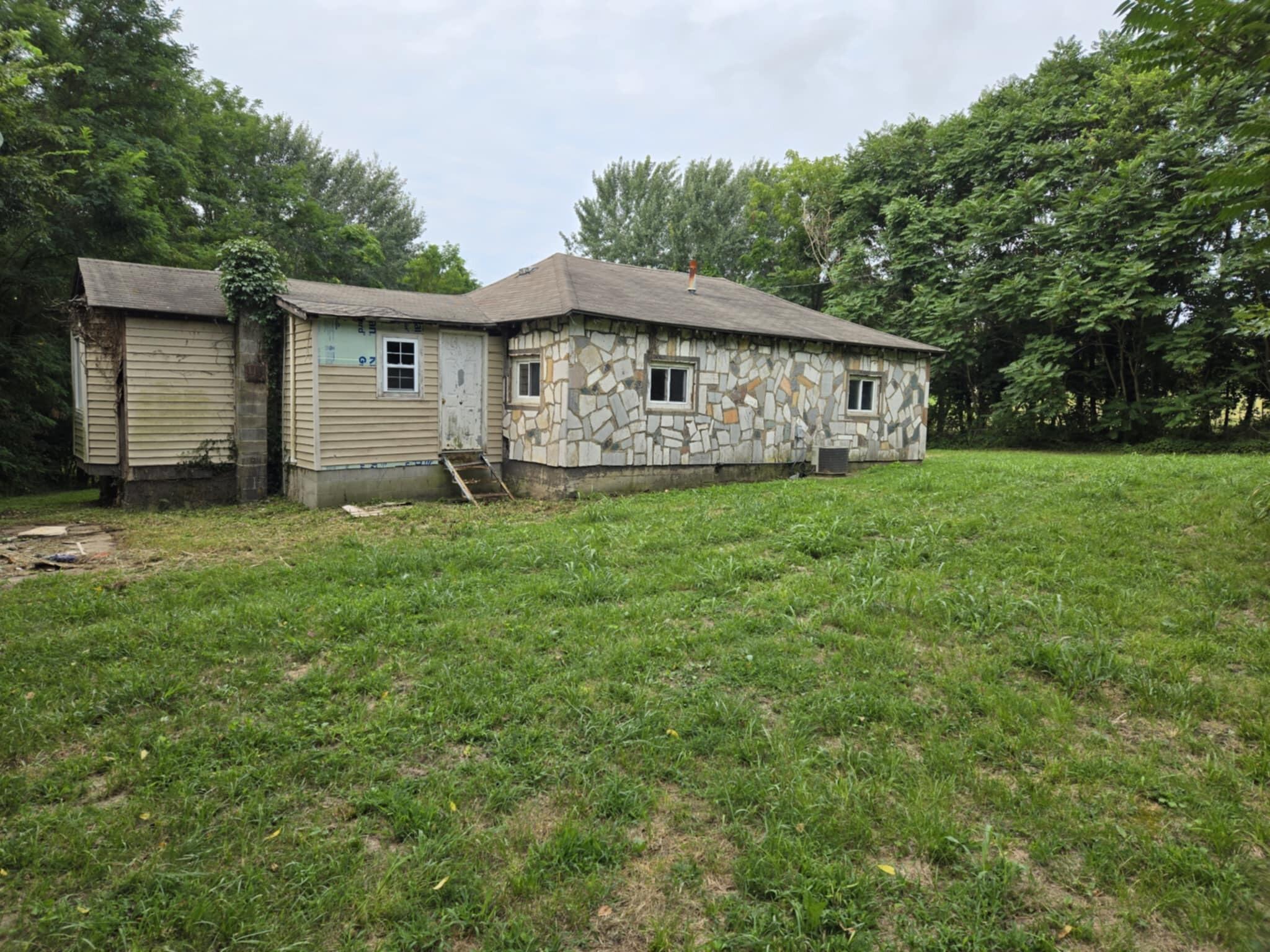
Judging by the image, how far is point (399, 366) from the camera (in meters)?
10.9

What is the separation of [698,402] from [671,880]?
385 inches

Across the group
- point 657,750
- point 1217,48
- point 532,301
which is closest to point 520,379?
point 532,301

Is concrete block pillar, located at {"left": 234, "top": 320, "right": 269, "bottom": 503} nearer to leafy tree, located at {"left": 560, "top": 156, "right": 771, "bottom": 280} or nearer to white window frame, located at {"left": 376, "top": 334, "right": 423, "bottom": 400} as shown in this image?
white window frame, located at {"left": 376, "top": 334, "right": 423, "bottom": 400}

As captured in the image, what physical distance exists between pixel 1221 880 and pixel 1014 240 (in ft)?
76.5

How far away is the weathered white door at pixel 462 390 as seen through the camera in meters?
11.4

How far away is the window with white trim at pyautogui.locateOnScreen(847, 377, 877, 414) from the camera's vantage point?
13.9 meters

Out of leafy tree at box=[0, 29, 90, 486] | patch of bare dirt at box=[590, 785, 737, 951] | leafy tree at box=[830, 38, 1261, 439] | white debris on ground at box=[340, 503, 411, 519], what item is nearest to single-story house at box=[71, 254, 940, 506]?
white debris on ground at box=[340, 503, 411, 519]

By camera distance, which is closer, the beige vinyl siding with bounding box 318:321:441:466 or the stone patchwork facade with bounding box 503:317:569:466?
the beige vinyl siding with bounding box 318:321:441:466

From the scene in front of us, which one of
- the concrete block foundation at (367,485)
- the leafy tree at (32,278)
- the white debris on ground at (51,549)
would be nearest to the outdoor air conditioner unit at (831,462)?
the concrete block foundation at (367,485)

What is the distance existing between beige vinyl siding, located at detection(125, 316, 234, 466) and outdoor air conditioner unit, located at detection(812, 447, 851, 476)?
35.7 feet

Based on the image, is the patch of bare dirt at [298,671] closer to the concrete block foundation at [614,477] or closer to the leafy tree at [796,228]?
the concrete block foundation at [614,477]

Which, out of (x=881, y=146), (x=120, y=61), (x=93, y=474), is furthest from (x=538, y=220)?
(x=93, y=474)

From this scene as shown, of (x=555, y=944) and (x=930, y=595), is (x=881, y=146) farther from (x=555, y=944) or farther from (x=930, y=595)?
(x=555, y=944)

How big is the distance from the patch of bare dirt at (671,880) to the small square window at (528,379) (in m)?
8.89
